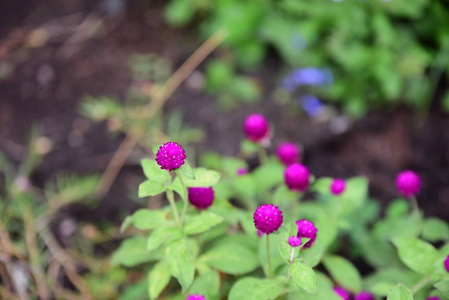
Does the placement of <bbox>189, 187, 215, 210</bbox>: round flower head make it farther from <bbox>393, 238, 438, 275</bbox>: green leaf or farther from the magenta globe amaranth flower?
<bbox>393, 238, 438, 275</bbox>: green leaf

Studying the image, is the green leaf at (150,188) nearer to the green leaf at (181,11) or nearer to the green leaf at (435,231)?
the green leaf at (435,231)

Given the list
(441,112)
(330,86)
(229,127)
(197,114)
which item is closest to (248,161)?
Answer: (229,127)

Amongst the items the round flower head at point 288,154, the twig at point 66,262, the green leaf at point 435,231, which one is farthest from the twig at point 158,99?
the green leaf at point 435,231

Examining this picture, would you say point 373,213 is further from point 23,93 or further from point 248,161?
point 23,93

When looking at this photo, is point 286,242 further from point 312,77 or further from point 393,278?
point 312,77

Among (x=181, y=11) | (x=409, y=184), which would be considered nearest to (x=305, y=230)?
(x=409, y=184)
